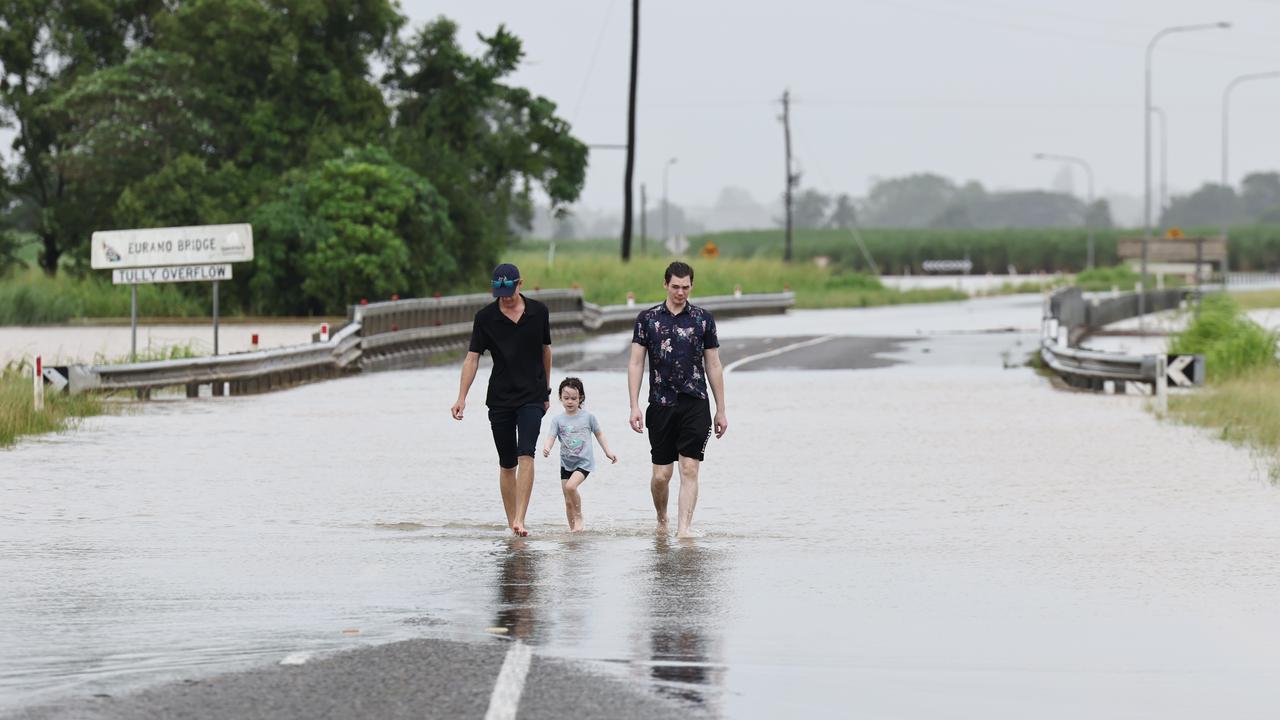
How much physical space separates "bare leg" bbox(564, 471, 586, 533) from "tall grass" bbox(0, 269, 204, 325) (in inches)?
1444

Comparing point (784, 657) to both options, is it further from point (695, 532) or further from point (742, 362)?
point (742, 362)

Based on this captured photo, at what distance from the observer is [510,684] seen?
803 centimetres

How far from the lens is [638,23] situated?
69188mm

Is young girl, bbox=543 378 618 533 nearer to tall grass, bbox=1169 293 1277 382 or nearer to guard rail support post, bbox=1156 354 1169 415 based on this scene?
guard rail support post, bbox=1156 354 1169 415

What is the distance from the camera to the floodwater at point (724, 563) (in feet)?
27.6

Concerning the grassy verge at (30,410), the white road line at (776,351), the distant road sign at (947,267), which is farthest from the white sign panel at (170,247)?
the distant road sign at (947,267)

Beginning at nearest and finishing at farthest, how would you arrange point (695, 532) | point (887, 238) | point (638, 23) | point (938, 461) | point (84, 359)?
point (695, 532) → point (938, 461) → point (84, 359) → point (638, 23) → point (887, 238)

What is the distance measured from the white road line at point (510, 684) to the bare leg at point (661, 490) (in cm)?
406

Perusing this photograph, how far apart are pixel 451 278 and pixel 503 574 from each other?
140 feet

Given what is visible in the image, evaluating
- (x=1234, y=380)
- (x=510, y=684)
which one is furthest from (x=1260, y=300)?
(x=510, y=684)

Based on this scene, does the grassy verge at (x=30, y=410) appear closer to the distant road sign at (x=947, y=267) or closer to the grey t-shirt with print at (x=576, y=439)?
the grey t-shirt with print at (x=576, y=439)

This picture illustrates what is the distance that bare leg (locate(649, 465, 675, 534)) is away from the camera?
1300 cm

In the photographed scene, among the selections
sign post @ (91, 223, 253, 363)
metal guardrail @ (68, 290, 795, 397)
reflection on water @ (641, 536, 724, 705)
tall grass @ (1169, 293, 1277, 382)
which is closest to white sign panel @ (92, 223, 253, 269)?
sign post @ (91, 223, 253, 363)

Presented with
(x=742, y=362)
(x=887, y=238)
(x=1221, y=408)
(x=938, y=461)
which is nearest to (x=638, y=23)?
(x=742, y=362)
